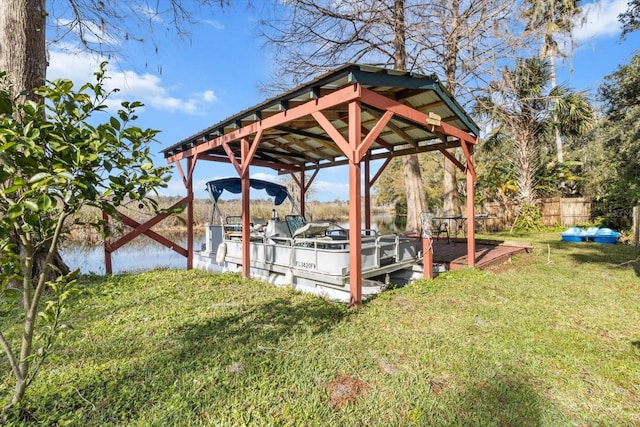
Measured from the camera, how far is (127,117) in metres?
1.72

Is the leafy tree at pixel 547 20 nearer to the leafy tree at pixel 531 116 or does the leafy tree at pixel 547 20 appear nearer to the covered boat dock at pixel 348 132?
the leafy tree at pixel 531 116

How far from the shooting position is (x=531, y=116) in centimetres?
1263

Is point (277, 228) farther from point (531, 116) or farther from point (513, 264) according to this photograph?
point (531, 116)

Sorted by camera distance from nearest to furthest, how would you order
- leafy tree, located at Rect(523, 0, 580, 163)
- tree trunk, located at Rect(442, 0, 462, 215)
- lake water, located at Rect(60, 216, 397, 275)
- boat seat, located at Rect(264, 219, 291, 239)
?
boat seat, located at Rect(264, 219, 291, 239) → leafy tree, located at Rect(523, 0, 580, 163) → tree trunk, located at Rect(442, 0, 462, 215) → lake water, located at Rect(60, 216, 397, 275)

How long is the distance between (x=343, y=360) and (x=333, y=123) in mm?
5173

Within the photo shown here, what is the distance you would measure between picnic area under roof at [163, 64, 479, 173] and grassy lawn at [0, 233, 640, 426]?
2.62 m

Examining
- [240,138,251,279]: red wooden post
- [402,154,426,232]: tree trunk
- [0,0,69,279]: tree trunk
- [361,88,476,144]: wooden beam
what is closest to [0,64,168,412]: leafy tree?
[361,88,476,144]: wooden beam

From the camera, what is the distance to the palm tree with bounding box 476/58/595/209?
10.4 meters

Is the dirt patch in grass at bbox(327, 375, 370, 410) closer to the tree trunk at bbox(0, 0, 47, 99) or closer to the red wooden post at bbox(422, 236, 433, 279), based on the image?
the red wooden post at bbox(422, 236, 433, 279)

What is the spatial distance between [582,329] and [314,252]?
3520mm

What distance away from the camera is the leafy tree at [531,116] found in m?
10.4

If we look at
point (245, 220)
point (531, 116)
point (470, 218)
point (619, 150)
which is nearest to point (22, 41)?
point (245, 220)

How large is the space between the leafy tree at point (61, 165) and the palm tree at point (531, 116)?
10502 millimetres

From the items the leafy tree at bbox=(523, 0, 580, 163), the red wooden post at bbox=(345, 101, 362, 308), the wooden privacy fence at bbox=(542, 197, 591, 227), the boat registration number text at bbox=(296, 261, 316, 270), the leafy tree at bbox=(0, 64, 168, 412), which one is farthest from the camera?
the wooden privacy fence at bbox=(542, 197, 591, 227)
